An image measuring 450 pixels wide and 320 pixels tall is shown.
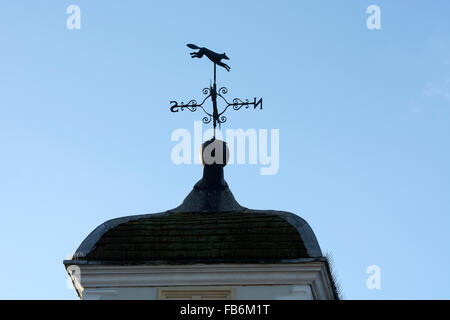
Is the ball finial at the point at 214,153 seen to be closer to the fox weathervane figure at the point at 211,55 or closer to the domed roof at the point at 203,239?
the fox weathervane figure at the point at 211,55

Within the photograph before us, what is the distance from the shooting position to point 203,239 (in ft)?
54.3

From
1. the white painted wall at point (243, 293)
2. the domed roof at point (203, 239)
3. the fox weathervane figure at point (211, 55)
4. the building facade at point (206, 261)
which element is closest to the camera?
the white painted wall at point (243, 293)

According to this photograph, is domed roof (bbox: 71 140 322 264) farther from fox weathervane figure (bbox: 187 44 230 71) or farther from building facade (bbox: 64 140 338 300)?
fox weathervane figure (bbox: 187 44 230 71)

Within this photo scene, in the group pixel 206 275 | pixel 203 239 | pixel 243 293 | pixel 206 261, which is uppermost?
pixel 203 239

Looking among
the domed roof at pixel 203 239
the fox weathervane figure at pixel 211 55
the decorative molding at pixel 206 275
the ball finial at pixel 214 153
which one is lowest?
the decorative molding at pixel 206 275

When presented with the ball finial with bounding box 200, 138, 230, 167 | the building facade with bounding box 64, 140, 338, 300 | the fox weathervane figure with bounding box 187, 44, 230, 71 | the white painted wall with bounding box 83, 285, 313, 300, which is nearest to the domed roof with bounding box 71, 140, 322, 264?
the building facade with bounding box 64, 140, 338, 300

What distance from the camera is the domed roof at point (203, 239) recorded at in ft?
53.0

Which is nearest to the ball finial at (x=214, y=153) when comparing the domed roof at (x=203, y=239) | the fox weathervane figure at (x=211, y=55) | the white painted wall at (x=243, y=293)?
the fox weathervane figure at (x=211, y=55)

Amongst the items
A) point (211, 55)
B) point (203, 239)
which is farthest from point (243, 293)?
point (211, 55)

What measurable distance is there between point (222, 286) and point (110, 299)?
166cm

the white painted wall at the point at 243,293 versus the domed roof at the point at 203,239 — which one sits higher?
the domed roof at the point at 203,239

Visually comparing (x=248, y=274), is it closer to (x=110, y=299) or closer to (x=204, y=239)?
(x=204, y=239)

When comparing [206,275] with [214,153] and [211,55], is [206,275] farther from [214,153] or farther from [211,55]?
[211,55]
